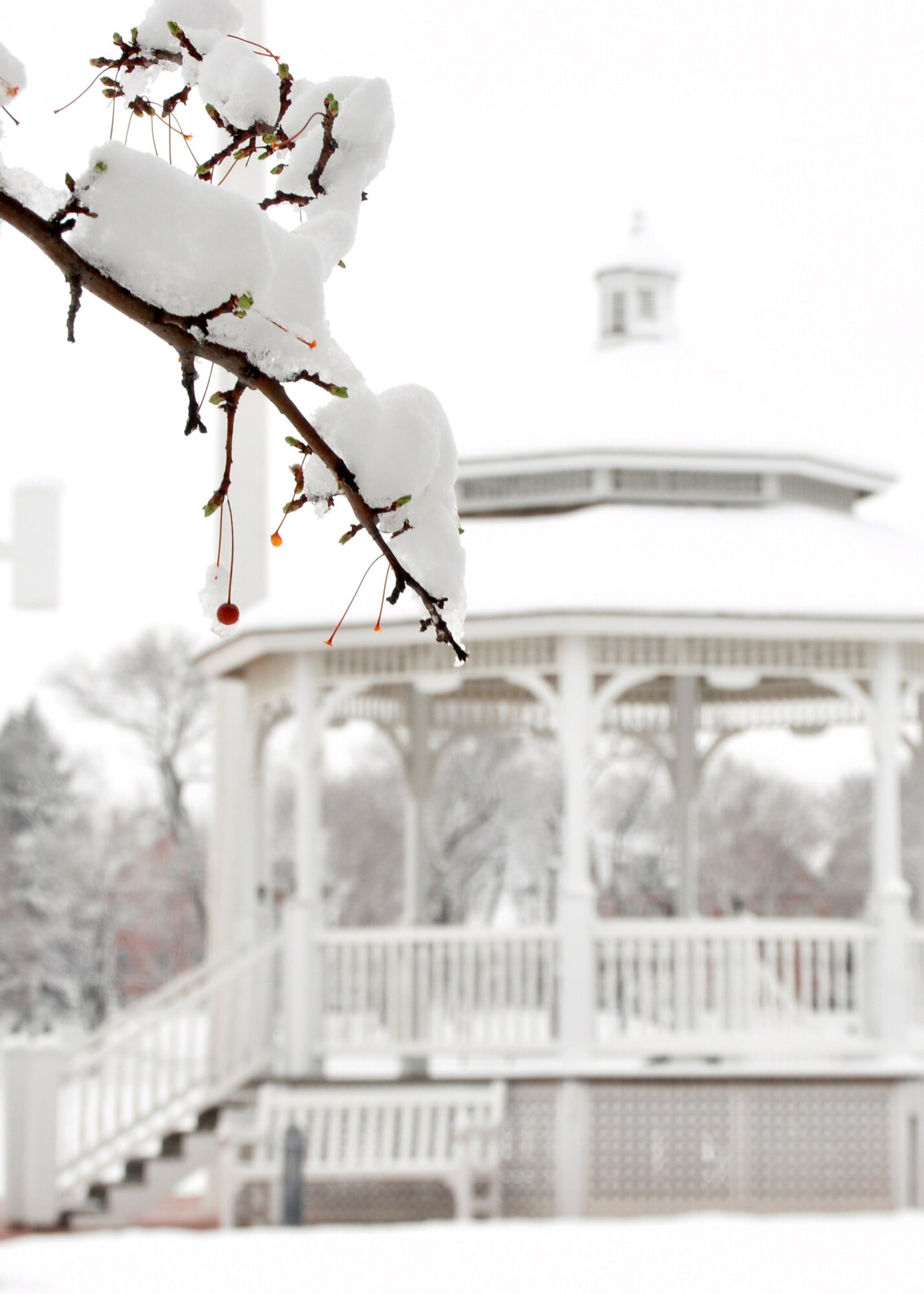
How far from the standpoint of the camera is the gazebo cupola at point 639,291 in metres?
17.1

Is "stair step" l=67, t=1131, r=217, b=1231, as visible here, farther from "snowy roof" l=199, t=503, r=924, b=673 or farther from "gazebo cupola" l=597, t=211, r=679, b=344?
"gazebo cupola" l=597, t=211, r=679, b=344

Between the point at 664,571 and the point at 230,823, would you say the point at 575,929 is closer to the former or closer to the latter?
the point at 664,571

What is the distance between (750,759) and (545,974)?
132ft

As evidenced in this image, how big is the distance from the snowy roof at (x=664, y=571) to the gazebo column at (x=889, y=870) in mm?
620

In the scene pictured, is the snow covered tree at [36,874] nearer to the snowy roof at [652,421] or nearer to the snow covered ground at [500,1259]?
the snowy roof at [652,421]

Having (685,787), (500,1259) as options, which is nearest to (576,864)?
(500,1259)

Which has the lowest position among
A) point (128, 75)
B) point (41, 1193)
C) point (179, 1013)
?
point (41, 1193)

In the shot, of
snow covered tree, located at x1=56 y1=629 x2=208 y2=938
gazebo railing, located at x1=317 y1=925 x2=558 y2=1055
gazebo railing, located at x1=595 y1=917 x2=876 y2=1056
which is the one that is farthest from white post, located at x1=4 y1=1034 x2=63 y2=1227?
snow covered tree, located at x1=56 y1=629 x2=208 y2=938

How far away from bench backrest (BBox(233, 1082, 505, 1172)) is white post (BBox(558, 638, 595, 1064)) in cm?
73

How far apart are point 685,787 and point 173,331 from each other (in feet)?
49.0

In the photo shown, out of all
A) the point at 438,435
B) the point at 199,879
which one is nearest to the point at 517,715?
the point at 438,435

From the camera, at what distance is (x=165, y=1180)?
1334cm

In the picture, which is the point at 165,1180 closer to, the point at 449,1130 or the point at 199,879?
the point at 449,1130

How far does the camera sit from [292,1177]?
40.9ft
